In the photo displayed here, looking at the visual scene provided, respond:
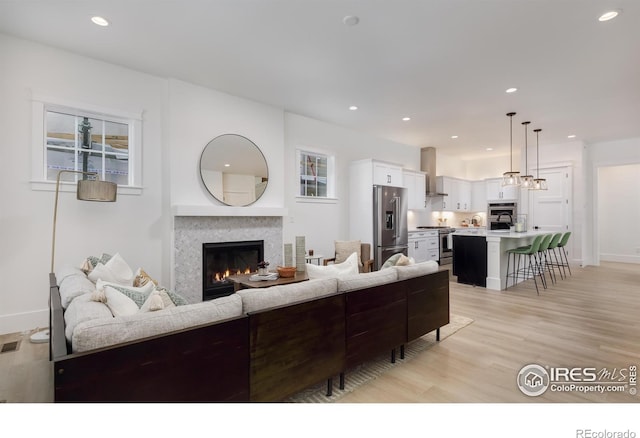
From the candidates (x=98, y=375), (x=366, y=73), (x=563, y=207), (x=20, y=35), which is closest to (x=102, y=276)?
(x=98, y=375)

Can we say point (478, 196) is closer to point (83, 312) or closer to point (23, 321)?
point (83, 312)

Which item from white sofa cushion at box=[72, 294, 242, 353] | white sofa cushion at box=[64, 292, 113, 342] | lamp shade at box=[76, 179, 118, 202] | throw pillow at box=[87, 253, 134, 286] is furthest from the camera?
lamp shade at box=[76, 179, 118, 202]

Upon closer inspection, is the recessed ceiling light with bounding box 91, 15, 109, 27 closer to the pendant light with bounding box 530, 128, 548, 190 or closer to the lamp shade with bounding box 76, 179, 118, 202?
the lamp shade with bounding box 76, 179, 118, 202

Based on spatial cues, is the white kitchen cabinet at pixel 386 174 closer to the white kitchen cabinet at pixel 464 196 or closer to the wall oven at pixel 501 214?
the white kitchen cabinet at pixel 464 196

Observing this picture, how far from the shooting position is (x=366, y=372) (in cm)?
250

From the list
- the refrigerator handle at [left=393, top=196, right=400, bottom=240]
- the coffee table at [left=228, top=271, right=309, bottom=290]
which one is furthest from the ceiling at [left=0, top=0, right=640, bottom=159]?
the coffee table at [left=228, top=271, right=309, bottom=290]

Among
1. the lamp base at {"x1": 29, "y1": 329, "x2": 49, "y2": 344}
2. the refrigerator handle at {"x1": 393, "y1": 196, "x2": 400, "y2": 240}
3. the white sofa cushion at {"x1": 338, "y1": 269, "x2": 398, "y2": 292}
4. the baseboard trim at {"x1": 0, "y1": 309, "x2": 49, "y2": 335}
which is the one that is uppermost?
the refrigerator handle at {"x1": 393, "y1": 196, "x2": 400, "y2": 240}

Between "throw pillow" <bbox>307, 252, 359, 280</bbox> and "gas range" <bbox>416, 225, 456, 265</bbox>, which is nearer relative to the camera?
"throw pillow" <bbox>307, 252, 359, 280</bbox>

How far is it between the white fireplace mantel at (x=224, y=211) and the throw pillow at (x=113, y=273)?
1.19 meters

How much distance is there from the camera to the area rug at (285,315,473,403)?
2133 millimetres

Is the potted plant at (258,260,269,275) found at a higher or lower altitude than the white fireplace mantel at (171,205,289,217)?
lower

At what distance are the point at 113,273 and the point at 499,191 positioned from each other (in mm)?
8901

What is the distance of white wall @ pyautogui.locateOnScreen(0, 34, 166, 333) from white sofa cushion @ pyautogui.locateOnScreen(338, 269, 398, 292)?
2946 millimetres
